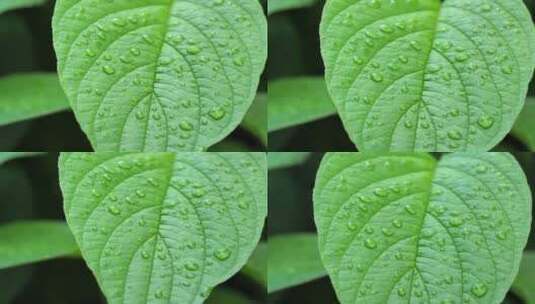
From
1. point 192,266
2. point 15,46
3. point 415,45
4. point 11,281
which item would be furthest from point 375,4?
point 11,281

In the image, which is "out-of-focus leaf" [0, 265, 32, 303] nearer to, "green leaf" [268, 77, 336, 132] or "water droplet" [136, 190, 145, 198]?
"water droplet" [136, 190, 145, 198]

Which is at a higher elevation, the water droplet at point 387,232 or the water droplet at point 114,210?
the water droplet at point 387,232

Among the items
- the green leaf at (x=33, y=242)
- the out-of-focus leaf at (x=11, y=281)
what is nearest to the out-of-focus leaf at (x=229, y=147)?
the green leaf at (x=33, y=242)

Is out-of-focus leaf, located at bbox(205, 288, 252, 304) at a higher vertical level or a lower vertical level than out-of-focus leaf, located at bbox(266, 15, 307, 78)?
lower

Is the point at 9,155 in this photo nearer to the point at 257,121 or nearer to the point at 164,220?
the point at 164,220

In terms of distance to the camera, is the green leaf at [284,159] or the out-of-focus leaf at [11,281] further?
the out-of-focus leaf at [11,281]

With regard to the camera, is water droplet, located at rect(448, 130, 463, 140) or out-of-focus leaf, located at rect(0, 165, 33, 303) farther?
out-of-focus leaf, located at rect(0, 165, 33, 303)

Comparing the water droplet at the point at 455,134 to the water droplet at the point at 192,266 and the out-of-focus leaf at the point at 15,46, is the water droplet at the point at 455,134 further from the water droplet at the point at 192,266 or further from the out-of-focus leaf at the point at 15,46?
the out-of-focus leaf at the point at 15,46

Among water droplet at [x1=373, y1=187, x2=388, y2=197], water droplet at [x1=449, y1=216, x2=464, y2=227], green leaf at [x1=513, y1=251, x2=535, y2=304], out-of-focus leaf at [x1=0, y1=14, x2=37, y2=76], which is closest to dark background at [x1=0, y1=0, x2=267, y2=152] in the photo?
out-of-focus leaf at [x1=0, y1=14, x2=37, y2=76]
